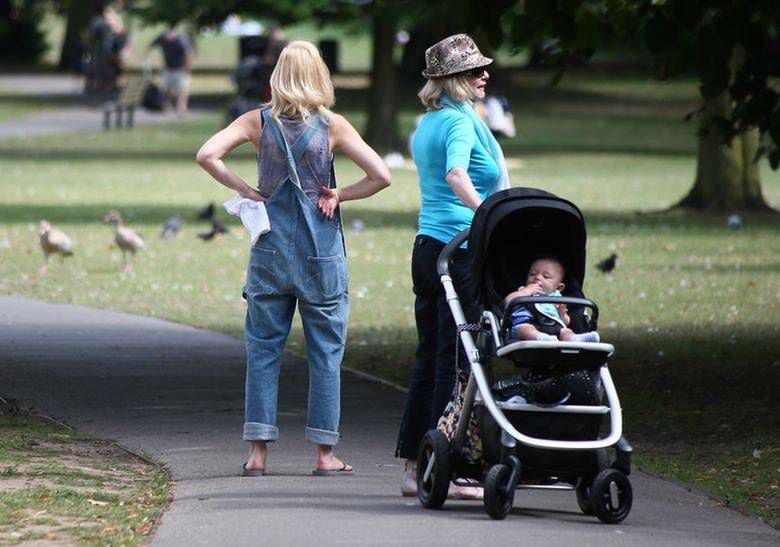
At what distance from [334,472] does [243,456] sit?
25.4 inches

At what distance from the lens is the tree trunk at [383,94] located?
3703 cm

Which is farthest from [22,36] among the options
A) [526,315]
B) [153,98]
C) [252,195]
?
[526,315]

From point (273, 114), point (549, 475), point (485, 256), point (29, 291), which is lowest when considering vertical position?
point (29, 291)

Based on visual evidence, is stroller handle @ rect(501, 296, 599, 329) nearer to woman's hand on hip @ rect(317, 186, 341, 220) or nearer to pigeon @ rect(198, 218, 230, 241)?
woman's hand on hip @ rect(317, 186, 341, 220)

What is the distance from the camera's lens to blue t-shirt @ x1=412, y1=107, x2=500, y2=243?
7590mm

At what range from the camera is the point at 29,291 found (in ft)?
53.1

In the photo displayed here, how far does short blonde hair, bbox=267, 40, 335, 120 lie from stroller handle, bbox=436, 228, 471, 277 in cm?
84

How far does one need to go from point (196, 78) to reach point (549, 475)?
5486 centimetres

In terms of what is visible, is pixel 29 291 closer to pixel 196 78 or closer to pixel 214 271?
pixel 214 271

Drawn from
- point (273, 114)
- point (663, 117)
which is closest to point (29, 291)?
point (273, 114)

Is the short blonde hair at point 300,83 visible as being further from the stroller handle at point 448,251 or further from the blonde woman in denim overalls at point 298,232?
the stroller handle at point 448,251

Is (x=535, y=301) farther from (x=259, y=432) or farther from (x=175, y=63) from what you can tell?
(x=175, y=63)

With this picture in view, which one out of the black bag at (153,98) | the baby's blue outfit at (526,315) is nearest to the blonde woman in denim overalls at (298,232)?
the baby's blue outfit at (526,315)

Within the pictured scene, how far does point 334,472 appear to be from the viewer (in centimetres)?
808
